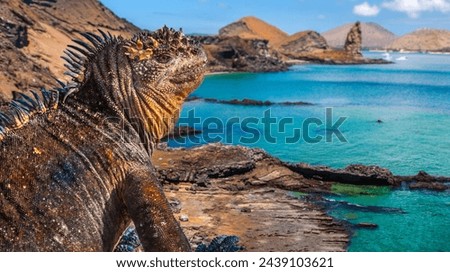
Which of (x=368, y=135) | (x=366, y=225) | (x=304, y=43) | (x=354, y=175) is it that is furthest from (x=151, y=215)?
(x=304, y=43)

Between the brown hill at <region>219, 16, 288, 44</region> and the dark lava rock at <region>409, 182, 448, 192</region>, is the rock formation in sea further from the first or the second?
the dark lava rock at <region>409, 182, 448, 192</region>

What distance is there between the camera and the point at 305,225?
54.4 feet

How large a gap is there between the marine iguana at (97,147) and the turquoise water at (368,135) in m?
12.6

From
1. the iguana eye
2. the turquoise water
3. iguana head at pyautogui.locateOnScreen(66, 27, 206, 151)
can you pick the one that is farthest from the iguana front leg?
the turquoise water

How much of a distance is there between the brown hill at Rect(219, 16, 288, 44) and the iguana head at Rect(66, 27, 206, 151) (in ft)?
569

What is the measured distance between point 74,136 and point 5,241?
0.74m

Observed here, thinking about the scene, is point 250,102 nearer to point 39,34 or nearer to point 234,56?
point 39,34

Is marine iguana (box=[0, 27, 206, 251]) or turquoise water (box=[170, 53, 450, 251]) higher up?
marine iguana (box=[0, 27, 206, 251])

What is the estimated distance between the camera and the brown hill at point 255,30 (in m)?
178

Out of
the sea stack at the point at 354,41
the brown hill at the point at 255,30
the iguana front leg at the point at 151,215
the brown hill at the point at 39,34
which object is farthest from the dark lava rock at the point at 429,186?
the brown hill at the point at 255,30

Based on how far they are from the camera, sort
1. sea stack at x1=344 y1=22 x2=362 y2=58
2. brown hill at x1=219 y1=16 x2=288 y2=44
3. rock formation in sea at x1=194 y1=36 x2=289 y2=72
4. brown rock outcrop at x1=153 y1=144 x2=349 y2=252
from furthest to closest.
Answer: brown hill at x1=219 y1=16 x2=288 y2=44, sea stack at x1=344 y1=22 x2=362 y2=58, rock formation in sea at x1=194 y1=36 x2=289 y2=72, brown rock outcrop at x1=153 y1=144 x2=349 y2=252

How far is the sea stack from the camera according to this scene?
143375mm

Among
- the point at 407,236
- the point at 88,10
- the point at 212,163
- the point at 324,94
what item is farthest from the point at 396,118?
the point at 88,10

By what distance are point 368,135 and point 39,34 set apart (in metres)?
36.9
